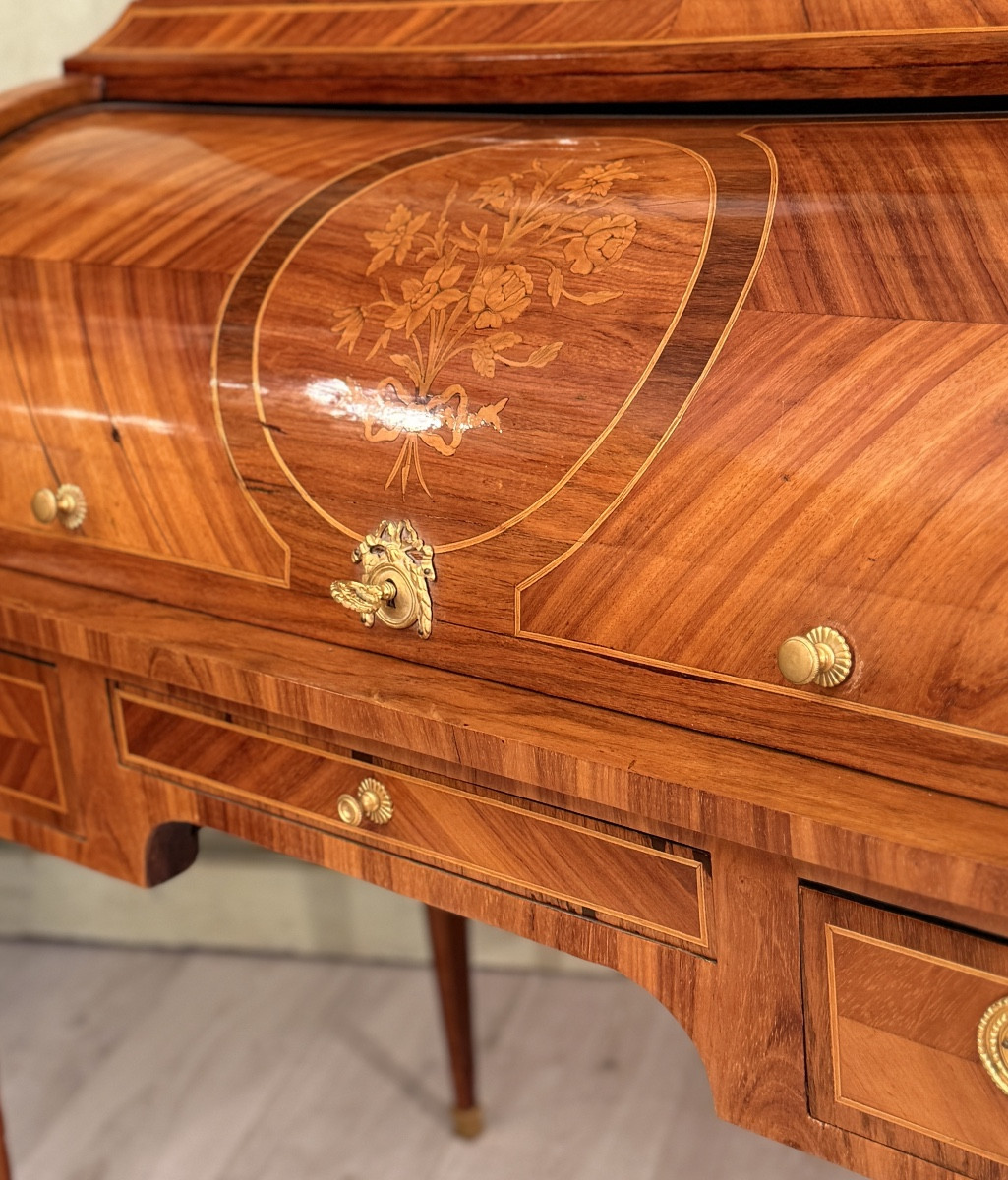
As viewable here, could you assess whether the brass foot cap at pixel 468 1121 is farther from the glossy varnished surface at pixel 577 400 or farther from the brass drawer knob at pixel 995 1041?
the brass drawer knob at pixel 995 1041

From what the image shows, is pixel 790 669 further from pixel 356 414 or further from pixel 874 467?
pixel 356 414

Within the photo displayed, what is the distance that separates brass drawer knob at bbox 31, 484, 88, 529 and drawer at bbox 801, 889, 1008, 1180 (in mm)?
590

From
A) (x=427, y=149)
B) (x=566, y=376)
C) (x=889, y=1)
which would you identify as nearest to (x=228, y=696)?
(x=566, y=376)

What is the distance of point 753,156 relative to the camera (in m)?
Result: 0.78

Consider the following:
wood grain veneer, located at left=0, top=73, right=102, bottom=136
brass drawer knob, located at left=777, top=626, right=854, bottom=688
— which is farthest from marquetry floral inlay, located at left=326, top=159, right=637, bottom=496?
wood grain veneer, located at left=0, top=73, right=102, bottom=136

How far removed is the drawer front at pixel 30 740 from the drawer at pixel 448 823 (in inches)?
3.0

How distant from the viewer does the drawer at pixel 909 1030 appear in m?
0.63

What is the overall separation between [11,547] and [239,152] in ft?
1.15

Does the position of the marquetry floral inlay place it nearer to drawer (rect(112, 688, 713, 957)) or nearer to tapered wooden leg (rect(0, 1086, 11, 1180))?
drawer (rect(112, 688, 713, 957))

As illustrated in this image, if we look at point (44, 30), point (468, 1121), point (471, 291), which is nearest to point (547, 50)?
point (471, 291)

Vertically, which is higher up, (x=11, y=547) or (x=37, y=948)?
(x=11, y=547)

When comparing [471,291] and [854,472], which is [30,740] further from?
[854,472]

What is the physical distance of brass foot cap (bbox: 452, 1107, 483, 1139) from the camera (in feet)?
5.29

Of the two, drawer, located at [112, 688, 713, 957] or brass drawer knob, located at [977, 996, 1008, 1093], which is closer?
brass drawer knob, located at [977, 996, 1008, 1093]
